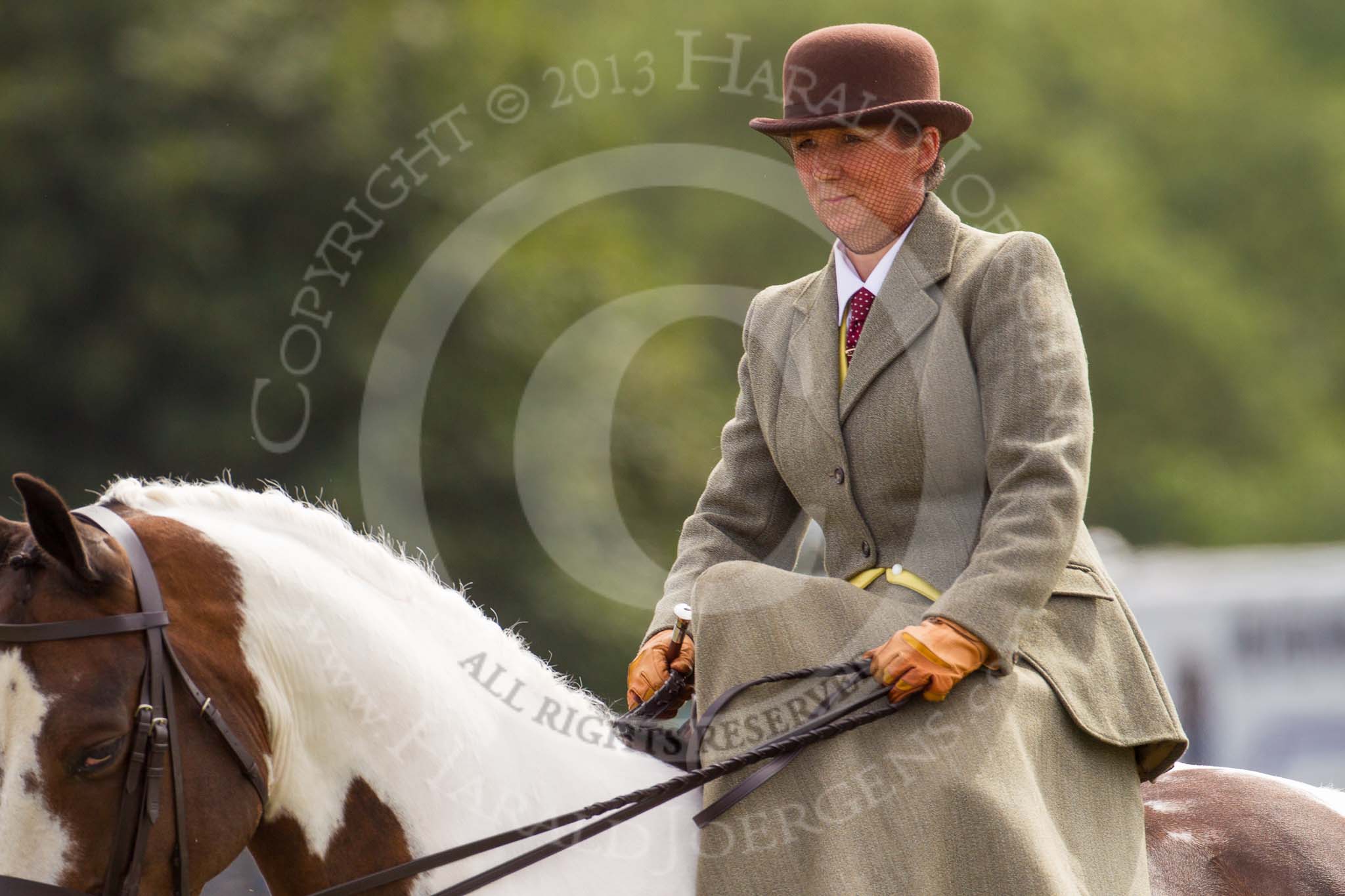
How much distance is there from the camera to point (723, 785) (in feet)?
8.98

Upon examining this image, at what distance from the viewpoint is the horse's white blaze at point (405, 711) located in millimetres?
Result: 2578

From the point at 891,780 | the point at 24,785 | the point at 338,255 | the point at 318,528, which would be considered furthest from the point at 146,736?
the point at 338,255

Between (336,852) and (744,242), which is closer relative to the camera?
(336,852)

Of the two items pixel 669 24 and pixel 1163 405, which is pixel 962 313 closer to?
pixel 669 24

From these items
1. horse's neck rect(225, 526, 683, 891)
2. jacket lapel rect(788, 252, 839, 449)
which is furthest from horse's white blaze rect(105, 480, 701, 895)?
jacket lapel rect(788, 252, 839, 449)

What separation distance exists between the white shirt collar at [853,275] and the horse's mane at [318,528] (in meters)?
0.97

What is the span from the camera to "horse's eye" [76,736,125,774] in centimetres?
234

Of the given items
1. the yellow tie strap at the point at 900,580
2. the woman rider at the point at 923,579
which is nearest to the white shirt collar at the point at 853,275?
the woman rider at the point at 923,579

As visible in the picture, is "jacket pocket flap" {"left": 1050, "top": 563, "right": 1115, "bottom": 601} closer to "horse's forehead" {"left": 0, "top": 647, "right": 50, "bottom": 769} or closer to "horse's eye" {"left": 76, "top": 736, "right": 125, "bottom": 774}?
"horse's eye" {"left": 76, "top": 736, "right": 125, "bottom": 774}

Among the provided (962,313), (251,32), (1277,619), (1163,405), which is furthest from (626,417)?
(1163,405)

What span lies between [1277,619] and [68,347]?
7688 millimetres

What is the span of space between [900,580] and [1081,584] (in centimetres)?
36

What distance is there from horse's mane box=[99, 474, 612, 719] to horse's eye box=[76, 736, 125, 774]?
441 millimetres

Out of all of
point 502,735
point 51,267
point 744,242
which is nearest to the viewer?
point 502,735
